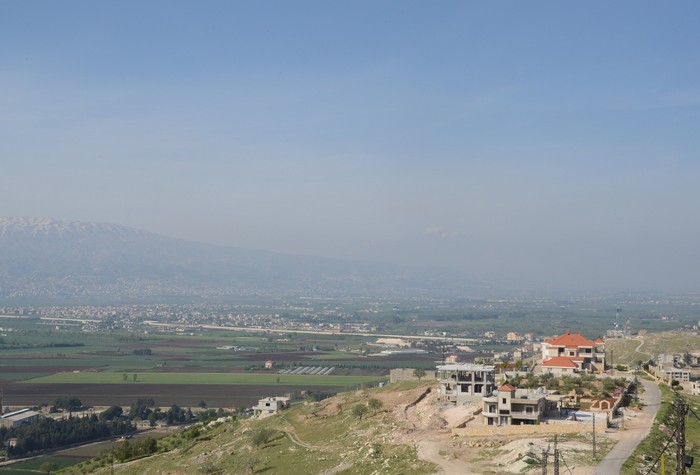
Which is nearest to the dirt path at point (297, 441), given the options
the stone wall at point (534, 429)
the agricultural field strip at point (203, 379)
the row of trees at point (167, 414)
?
the stone wall at point (534, 429)

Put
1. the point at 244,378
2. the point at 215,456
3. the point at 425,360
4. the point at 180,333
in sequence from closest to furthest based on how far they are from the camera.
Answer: the point at 215,456 → the point at 244,378 → the point at 425,360 → the point at 180,333

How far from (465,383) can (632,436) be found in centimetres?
1162

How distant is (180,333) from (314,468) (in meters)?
157

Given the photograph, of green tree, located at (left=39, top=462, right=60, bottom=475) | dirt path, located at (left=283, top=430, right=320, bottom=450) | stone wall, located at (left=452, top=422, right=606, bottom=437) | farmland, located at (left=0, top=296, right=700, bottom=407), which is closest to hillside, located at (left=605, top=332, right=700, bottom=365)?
farmland, located at (left=0, top=296, right=700, bottom=407)

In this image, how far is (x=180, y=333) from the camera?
191 m

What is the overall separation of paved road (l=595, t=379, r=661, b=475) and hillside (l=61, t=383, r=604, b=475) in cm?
106

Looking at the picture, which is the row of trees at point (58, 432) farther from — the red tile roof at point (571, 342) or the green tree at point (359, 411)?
the red tile roof at point (571, 342)

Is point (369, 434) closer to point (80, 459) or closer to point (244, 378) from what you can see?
point (80, 459)

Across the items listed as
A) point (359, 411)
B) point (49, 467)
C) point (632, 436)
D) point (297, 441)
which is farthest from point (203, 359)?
point (632, 436)

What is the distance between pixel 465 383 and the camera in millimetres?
47688

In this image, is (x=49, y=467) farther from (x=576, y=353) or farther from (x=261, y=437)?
(x=576, y=353)

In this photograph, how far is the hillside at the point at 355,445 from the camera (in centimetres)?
3484

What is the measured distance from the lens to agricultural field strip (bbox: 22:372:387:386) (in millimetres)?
105875

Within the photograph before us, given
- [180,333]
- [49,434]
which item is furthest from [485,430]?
[180,333]
